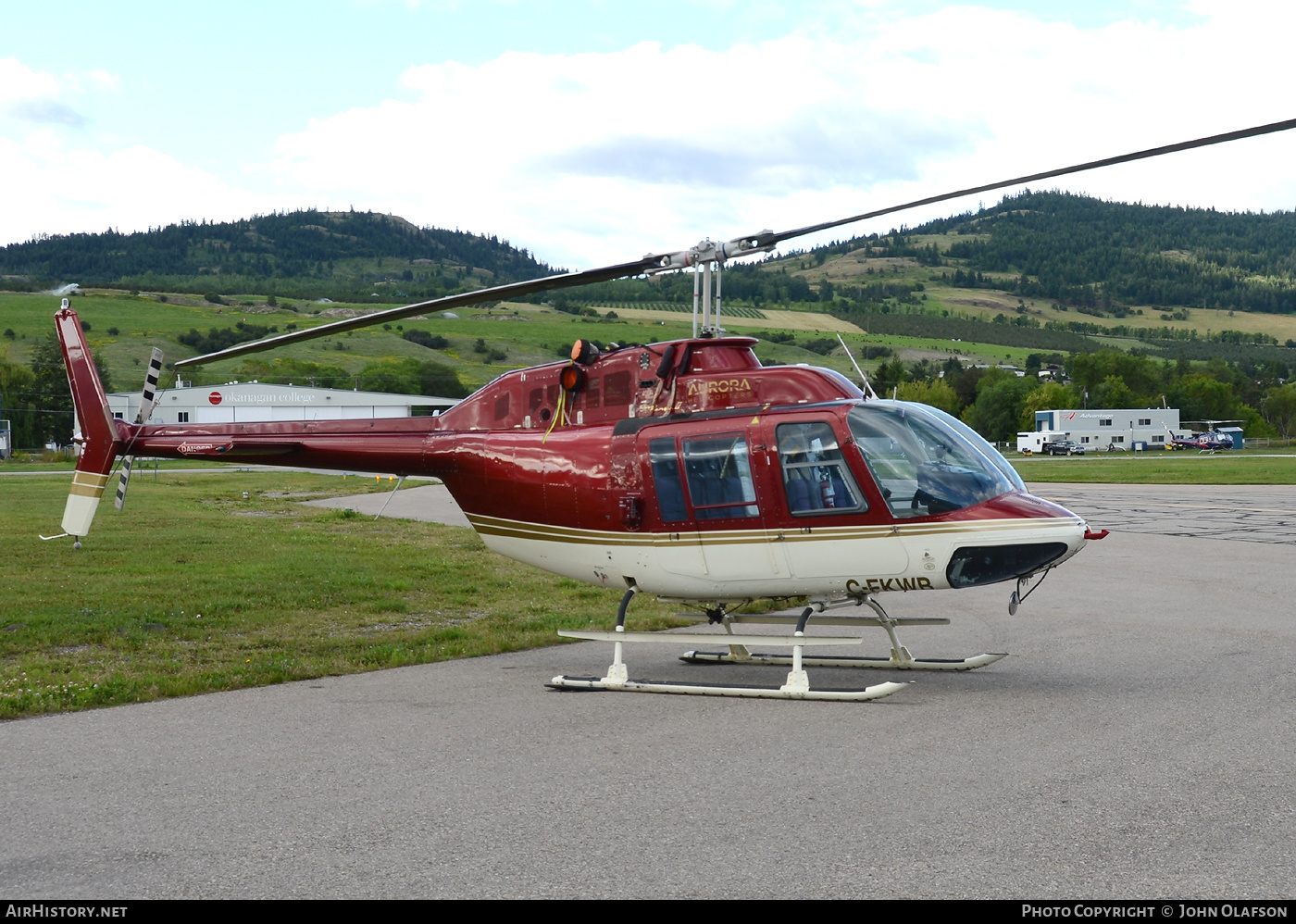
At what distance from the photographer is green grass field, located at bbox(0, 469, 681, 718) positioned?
948 centimetres

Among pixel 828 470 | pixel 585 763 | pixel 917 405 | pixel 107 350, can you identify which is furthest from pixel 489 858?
pixel 107 350

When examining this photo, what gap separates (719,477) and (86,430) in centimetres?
860

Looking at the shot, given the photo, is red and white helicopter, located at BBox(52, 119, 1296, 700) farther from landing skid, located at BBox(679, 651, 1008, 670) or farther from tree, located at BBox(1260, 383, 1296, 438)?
tree, located at BBox(1260, 383, 1296, 438)

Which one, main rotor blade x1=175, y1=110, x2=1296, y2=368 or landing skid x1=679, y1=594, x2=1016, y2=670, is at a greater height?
main rotor blade x1=175, y1=110, x2=1296, y2=368

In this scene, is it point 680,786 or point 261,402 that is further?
point 261,402

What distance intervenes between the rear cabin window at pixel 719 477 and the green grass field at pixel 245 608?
307 centimetres

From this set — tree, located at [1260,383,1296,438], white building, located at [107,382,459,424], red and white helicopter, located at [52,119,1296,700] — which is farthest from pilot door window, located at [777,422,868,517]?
tree, located at [1260,383,1296,438]

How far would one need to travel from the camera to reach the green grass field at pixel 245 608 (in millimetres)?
9477

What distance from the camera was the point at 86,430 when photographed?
12898 millimetres

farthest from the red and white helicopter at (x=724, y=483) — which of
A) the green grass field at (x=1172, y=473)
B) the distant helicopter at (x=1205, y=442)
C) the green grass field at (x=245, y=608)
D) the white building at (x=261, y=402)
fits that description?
the distant helicopter at (x=1205, y=442)

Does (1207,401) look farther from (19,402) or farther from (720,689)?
(720,689)

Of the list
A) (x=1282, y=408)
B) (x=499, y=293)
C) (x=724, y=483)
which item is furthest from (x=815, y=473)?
(x=1282, y=408)

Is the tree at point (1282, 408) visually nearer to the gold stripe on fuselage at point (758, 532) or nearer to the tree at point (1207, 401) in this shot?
A: the tree at point (1207, 401)

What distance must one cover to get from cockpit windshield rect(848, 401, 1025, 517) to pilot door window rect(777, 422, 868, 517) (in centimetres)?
23
